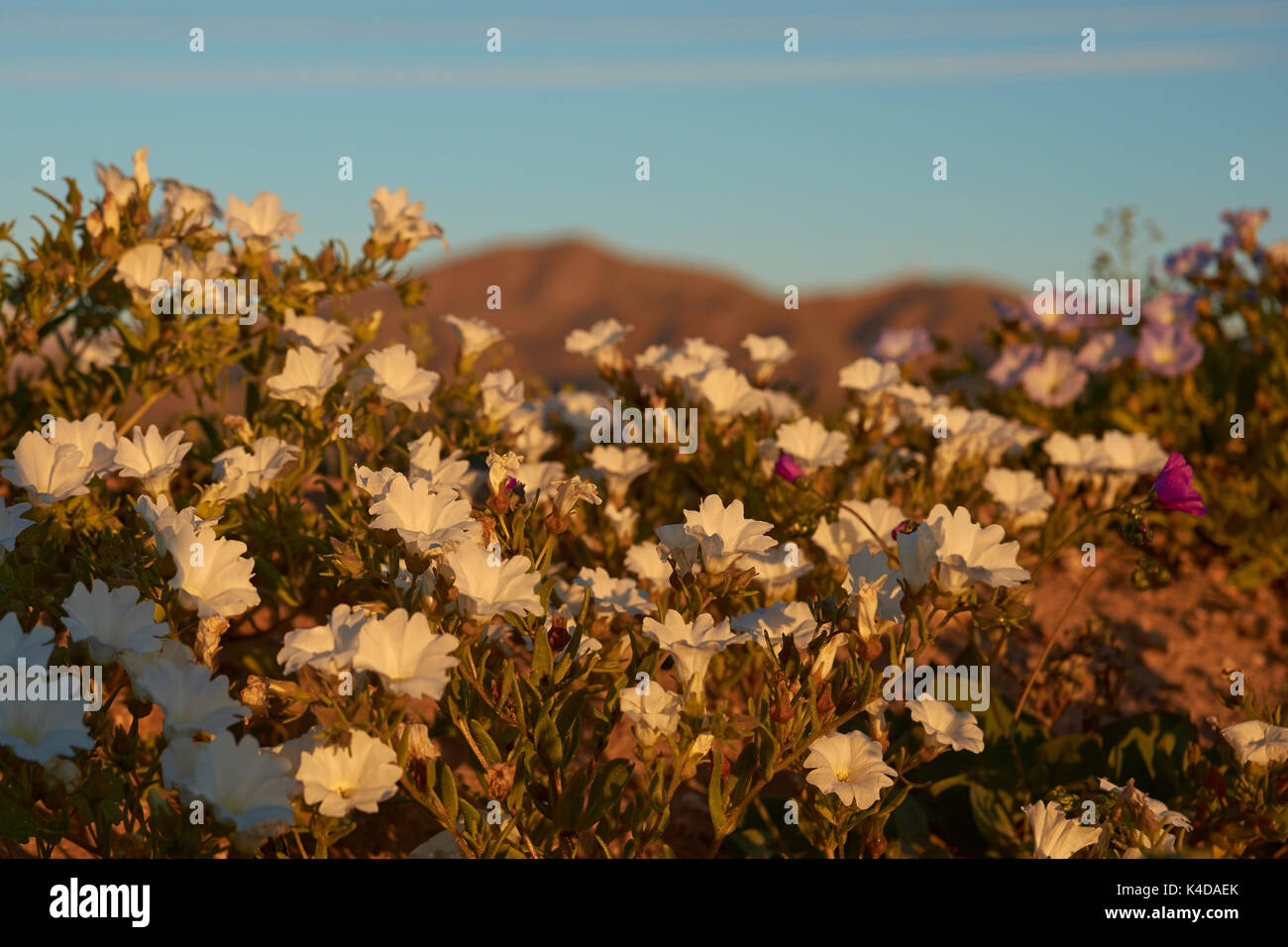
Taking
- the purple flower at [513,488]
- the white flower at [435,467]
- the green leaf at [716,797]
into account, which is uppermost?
the white flower at [435,467]

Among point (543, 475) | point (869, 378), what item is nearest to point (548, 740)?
point (543, 475)

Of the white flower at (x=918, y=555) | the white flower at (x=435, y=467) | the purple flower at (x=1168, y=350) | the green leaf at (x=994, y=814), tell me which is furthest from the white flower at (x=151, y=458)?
the purple flower at (x=1168, y=350)

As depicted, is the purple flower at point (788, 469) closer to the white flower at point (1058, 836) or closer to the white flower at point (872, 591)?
the white flower at point (872, 591)

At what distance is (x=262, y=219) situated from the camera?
4438 millimetres

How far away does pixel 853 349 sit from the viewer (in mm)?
17578

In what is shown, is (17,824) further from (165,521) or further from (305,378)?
(305,378)

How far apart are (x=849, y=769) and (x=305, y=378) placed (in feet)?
7.55

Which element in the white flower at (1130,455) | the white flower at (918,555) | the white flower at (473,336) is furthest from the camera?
the white flower at (1130,455)

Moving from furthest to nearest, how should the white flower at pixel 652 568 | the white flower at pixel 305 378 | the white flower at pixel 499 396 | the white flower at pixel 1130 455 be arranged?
the white flower at pixel 1130 455, the white flower at pixel 499 396, the white flower at pixel 305 378, the white flower at pixel 652 568

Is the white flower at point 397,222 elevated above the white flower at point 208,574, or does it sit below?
above

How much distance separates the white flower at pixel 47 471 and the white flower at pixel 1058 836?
2744 mm

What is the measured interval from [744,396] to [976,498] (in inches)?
48.2

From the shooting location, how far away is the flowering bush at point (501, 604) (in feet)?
7.86
